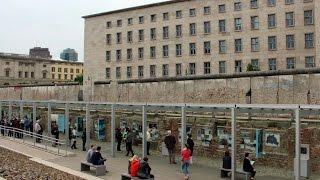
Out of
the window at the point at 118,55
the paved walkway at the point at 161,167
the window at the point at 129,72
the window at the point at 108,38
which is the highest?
the window at the point at 108,38

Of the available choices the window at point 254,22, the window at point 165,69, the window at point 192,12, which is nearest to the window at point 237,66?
the window at point 254,22

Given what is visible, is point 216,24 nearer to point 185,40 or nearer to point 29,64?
point 185,40

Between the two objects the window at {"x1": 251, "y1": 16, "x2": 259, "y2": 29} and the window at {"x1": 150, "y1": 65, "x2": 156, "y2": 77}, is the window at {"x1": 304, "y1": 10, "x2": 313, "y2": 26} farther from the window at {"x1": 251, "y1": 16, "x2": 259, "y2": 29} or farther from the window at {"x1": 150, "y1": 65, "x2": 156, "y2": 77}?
the window at {"x1": 150, "y1": 65, "x2": 156, "y2": 77}

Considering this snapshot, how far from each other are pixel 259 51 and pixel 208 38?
284 inches

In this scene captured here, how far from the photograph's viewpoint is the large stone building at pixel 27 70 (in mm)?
112625

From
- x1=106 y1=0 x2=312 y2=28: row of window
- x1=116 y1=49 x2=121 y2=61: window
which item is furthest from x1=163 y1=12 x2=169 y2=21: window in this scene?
x1=116 y1=49 x2=121 y2=61: window

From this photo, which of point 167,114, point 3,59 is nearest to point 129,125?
point 167,114

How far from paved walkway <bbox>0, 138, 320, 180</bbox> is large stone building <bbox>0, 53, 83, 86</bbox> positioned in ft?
284

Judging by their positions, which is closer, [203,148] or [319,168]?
[319,168]

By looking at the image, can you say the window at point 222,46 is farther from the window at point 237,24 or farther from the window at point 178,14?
the window at point 178,14

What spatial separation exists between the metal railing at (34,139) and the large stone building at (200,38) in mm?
25781

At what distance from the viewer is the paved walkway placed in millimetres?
18109

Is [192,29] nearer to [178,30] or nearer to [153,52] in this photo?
[178,30]

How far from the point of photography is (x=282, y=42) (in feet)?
173
